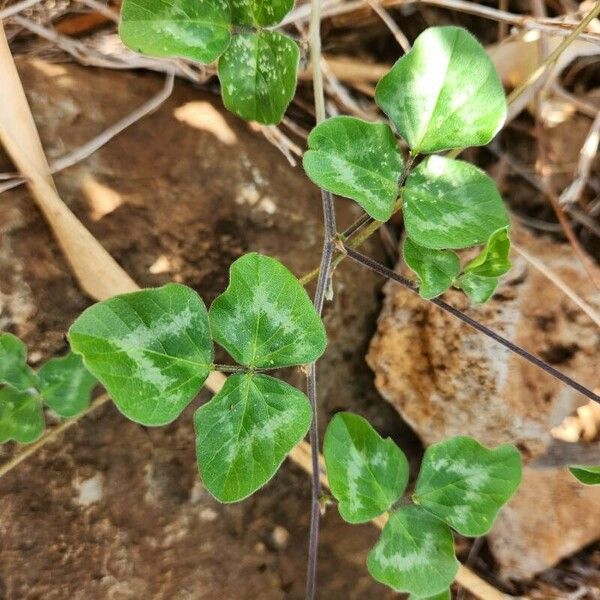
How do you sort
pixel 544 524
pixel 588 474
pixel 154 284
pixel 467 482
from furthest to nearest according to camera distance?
pixel 544 524 < pixel 154 284 < pixel 467 482 < pixel 588 474

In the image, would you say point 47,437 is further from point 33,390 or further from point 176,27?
point 176,27

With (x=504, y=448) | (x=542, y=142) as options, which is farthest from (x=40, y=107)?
(x=542, y=142)

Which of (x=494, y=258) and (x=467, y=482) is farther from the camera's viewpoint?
(x=467, y=482)

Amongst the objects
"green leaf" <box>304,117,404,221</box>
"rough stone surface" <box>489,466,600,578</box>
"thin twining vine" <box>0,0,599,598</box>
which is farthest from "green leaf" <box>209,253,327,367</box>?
"rough stone surface" <box>489,466,600,578</box>

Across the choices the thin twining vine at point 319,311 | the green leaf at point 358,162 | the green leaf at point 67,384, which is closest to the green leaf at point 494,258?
the thin twining vine at point 319,311

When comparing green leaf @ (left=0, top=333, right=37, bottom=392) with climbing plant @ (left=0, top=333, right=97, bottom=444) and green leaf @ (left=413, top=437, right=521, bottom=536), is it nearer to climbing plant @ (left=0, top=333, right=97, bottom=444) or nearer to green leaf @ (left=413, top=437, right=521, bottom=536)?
climbing plant @ (left=0, top=333, right=97, bottom=444)

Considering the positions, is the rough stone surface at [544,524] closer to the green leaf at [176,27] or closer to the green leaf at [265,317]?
the green leaf at [265,317]

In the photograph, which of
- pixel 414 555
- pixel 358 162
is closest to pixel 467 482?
pixel 414 555
